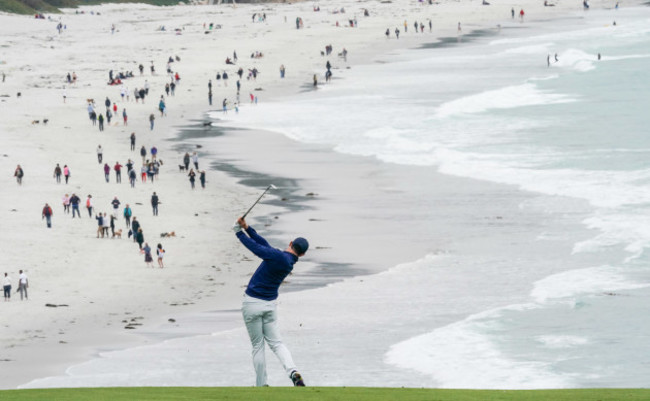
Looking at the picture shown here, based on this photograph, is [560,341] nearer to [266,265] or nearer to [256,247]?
[266,265]

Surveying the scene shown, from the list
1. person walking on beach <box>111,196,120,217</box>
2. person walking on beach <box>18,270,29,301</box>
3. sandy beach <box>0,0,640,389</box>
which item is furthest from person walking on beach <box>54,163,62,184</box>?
person walking on beach <box>18,270,29,301</box>

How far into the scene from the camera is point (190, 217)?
44438 mm

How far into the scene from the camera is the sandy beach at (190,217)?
29656mm

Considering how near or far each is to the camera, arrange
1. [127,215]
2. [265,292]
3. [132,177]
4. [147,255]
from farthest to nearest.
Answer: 1. [132,177]
2. [127,215]
3. [147,255]
4. [265,292]

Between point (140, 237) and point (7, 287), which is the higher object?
point (7, 287)

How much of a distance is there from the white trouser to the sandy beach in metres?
9.32

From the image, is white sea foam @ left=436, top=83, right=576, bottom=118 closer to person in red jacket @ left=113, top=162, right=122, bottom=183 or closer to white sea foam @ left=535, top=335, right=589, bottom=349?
person in red jacket @ left=113, top=162, right=122, bottom=183

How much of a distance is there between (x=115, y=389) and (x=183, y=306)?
16187 mm

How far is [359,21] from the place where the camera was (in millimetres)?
128375

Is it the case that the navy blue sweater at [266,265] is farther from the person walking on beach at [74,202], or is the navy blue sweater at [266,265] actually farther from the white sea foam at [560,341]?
the person walking on beach at [74,202]

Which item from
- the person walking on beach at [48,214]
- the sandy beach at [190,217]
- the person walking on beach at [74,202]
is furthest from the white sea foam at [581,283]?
the person walking on beach at [74,202]

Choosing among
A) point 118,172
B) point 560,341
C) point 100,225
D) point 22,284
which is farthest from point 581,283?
point 118,172

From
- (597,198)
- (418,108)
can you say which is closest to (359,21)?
(418,108)

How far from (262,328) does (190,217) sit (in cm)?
2985
